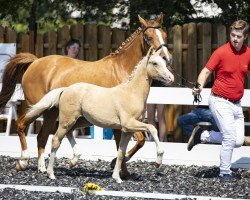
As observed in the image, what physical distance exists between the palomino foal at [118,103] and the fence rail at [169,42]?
5.02 meters

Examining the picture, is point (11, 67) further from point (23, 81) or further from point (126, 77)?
point (126, 77)

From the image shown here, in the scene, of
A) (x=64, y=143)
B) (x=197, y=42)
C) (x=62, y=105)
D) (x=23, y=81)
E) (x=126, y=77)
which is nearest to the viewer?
(x=62, y=105)

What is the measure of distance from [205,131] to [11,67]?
318 cm

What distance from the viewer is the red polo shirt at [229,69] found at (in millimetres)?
10820

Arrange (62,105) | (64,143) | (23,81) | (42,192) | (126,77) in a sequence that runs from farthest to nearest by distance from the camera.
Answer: (64,143)
(23,81)
(126,77)
(62,105)
(42,192)

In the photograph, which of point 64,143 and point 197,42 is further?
point 197,42

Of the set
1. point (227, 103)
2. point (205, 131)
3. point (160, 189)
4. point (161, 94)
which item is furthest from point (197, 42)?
point (160, 189)

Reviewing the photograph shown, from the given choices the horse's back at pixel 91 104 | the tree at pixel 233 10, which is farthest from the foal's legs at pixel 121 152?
the tree at pixel 233 10

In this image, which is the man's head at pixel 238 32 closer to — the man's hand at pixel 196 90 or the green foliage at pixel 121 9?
the man's hand at pixel 196 90

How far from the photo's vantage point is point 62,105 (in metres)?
10.7

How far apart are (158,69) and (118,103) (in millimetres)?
642

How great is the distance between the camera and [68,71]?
484 inches

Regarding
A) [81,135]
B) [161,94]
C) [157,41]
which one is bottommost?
[81,135]

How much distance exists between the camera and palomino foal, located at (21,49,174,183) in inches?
402
